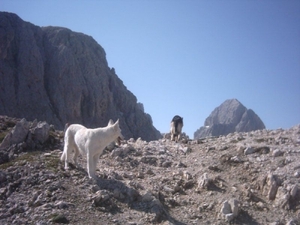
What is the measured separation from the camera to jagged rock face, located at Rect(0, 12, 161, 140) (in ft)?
233

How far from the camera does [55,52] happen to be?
84625mm

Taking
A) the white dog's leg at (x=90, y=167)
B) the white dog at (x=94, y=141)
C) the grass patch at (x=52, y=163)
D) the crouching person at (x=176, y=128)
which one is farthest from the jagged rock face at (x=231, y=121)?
the white dog's leg at (x=90, y=167)

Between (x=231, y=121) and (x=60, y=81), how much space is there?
82.6 meters

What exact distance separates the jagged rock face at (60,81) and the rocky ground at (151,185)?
5460 centimetres

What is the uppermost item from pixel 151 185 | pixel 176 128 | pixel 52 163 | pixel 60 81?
pixel 60 81

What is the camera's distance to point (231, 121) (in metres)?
140

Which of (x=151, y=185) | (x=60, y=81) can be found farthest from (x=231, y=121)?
(x=151, y=185)

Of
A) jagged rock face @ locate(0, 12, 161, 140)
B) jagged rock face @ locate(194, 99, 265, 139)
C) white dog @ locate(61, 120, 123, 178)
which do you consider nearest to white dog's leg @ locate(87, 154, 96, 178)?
white dog @ locate(61, 120, 123, 178)

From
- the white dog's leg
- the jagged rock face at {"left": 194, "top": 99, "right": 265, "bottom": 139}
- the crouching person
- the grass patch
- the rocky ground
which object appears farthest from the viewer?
the jagged rock face at {"left": 194, "top": 99, "right": 265, "bottom": 139}

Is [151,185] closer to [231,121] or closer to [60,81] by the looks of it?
[60,81]

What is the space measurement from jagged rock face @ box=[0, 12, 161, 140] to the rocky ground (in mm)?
54597

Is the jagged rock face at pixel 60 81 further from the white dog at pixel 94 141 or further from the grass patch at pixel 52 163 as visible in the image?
the white dog at pixel 94 141

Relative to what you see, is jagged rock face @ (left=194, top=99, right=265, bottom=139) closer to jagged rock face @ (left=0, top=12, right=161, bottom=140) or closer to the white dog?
jagged rock face @ (left=0, top=12, right=161, bottom=140)

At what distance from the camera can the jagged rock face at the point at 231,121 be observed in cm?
13238
